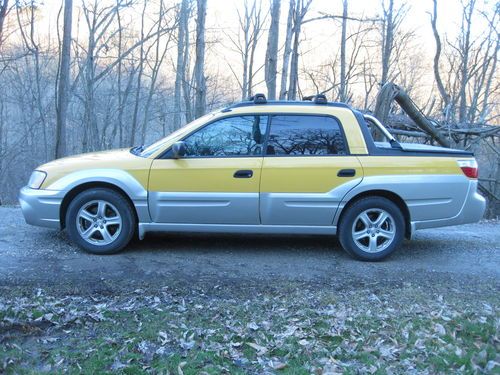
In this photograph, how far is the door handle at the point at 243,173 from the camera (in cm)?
562

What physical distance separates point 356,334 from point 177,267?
2313 millimetres

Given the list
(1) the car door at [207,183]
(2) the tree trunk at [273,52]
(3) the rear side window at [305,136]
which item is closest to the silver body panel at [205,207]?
(1) the car door at [207,183]

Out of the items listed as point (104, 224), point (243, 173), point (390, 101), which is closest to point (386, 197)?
point (243, 173)

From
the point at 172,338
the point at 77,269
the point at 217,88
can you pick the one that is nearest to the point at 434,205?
the point at 172,338

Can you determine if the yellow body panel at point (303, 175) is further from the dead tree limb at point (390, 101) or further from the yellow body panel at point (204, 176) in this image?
the dead tree limb at point (390, 101)

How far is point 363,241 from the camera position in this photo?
5.84 meters

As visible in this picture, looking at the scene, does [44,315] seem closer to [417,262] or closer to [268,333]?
[268,333]

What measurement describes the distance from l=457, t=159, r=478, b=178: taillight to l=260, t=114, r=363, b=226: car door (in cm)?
122

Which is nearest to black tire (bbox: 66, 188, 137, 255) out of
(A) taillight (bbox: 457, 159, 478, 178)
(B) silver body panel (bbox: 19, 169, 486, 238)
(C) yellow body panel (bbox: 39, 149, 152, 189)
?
(B) silver body panel (bbox: 19, 169, 486, 238)

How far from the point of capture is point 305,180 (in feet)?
18.5

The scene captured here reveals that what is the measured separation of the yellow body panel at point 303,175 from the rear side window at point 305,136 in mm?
156

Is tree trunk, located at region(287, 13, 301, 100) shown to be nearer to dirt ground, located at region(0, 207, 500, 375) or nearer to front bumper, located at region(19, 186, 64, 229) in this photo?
dirt ground, located at region(0, 207, 500, 375)

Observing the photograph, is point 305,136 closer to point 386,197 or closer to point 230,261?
point 386,197

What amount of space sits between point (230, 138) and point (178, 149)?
2.10ft
